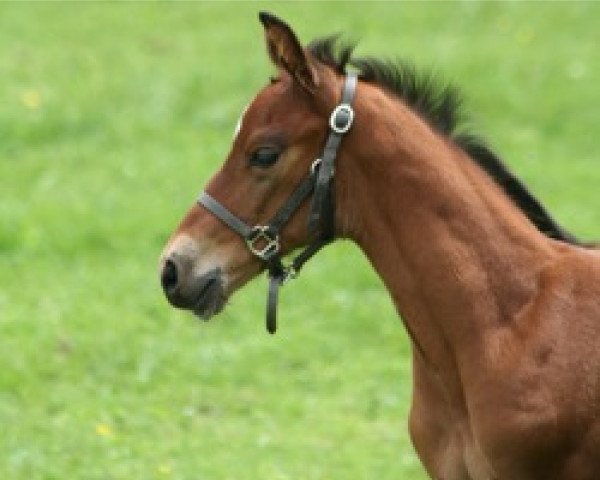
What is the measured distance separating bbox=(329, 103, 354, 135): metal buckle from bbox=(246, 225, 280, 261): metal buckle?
1.37 feet

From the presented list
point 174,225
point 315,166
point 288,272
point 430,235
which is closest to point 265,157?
point 315,166

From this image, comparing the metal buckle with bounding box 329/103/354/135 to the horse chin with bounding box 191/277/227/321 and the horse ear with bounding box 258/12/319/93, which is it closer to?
the horse ear with bounding box 258/12/319/93

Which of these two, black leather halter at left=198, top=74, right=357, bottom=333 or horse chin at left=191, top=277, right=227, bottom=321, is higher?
black leather halter at left=198, top=74, right=357, bottom=333

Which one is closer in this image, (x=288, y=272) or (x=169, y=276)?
(x=169, y=276)

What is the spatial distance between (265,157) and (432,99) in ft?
2.18

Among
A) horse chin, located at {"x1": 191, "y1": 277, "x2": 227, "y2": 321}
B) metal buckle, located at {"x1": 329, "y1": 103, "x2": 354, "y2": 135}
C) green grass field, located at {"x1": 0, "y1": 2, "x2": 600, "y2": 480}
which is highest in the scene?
metal buckle, located at {"x1": 329, "y1": 103, "x2": 354, "y2": 135}

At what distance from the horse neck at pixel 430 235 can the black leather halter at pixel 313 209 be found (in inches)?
1.9

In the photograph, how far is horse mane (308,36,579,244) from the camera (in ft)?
20.7

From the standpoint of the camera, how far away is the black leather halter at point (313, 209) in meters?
6.08

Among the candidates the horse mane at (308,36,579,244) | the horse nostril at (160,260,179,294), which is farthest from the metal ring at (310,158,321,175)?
the horse nostril at (160,260,179,294)

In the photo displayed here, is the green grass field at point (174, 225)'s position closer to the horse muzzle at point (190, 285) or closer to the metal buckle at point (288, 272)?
the metal buckle at point (288, 272)

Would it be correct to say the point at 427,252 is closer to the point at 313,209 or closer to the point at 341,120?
the point at 313,209

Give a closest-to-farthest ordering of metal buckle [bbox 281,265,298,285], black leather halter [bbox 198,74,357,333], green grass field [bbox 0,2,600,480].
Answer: black leather halter [bbox 198,74,357,333] → metal buckle [bbox 281,265,298,285] → green grass field [bbox 0,2,600,480]

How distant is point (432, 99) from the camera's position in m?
6.37
